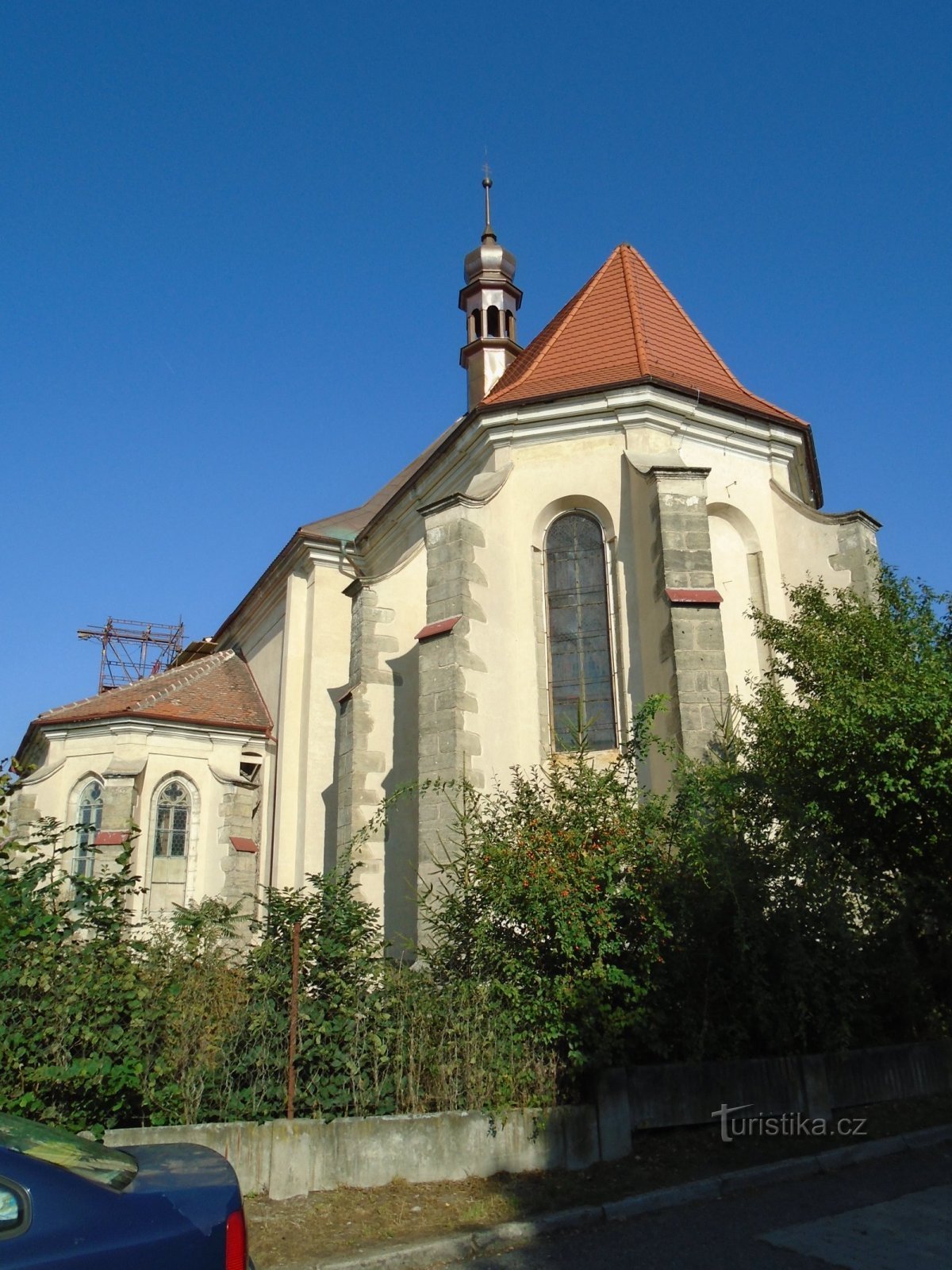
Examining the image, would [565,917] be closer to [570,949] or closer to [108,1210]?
[570,949]

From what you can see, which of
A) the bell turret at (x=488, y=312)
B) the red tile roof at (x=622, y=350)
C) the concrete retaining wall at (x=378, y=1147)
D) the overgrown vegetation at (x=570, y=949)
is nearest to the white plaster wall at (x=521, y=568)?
the red tile roof at (x=622, y=350)

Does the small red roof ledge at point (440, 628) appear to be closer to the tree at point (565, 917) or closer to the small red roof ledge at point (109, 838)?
the tree at point (565, 917)

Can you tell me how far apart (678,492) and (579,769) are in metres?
5.66

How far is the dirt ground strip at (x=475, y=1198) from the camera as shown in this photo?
5562 mm

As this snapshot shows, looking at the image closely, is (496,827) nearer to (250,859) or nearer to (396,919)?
(396,919)

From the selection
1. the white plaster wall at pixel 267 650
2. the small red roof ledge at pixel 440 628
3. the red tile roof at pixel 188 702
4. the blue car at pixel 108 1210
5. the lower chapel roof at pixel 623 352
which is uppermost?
the lower chapel roof at pixel 623 352

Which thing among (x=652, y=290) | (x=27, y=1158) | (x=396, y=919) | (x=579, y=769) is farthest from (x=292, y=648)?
(x=27, y=1158)

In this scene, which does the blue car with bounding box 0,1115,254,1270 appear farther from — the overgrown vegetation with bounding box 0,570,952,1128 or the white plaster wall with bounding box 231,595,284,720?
the white plaster wall with bounding box 231,595,284,720

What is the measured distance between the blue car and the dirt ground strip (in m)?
2.07

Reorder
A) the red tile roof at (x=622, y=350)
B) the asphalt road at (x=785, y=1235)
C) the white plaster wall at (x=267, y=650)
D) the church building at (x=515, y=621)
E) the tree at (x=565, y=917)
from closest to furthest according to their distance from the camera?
the asphalt road at (x=785, y=1235)
the tree at (x=565, y=917)
the church building at (x=515, y=621)
the red tile roof at (x=622, y=350)
the white plaster wall at (x=267, y=650)

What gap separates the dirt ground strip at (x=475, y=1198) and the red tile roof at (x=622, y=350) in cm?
1010

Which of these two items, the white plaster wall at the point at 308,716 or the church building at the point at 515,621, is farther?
the white plaster wall at the point at 308,716

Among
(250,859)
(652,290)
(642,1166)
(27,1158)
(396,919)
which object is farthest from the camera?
(250,859)

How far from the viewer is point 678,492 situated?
1309 centimetres
